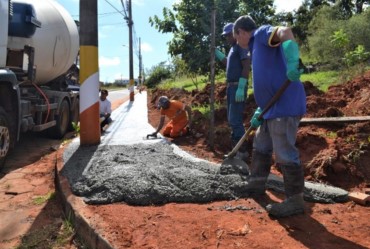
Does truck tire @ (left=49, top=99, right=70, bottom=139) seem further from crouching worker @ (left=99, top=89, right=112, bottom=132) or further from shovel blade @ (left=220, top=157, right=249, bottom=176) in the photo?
shovel blade @ (left=220, top=157, right=249, bottom=176)

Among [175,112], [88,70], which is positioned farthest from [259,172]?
[175,112]

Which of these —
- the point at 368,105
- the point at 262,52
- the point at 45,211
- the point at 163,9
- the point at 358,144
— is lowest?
the point at 45,211

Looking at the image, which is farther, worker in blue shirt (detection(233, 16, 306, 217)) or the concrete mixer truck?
the concrete mixer truck

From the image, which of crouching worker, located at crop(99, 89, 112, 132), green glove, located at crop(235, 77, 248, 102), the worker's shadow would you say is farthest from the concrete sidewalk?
crouching worker, located at crop(99, 89, 112, 132)

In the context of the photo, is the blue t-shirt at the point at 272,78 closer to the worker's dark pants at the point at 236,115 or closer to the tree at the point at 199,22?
the worker's dark pants at the point at 236,115

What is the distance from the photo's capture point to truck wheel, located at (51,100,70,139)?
889 centimetres

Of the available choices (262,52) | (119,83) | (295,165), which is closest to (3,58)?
(262,52)

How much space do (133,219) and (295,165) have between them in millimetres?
1429

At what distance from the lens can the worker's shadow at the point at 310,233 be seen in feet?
9.21

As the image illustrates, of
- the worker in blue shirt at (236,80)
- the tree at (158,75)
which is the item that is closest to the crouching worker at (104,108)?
the worker in blue shirt at (236,80)

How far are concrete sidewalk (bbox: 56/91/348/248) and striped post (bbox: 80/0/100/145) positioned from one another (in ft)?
3.10

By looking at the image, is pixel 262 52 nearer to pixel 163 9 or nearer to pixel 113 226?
pixel 113 226

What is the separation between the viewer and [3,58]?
5.84 m

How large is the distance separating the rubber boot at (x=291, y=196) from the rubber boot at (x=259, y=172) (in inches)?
16.7
